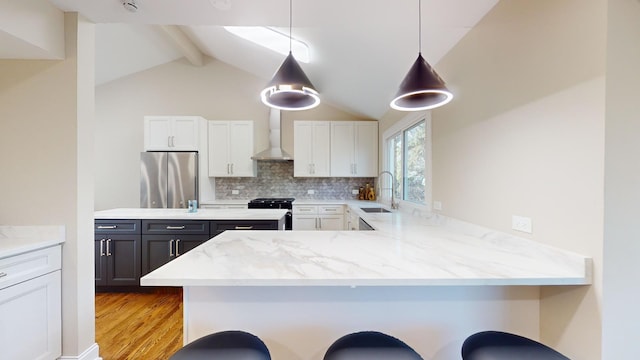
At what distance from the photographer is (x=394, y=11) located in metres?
1.66

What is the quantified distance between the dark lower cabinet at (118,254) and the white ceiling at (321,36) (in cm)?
211

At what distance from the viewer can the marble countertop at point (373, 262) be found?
99 cm

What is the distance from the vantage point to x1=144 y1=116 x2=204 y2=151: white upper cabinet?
4.24m

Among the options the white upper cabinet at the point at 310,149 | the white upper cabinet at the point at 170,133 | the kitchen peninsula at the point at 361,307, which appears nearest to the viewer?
the kitchen peninsula at the point at 361,307

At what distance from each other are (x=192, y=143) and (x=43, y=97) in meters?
2.56

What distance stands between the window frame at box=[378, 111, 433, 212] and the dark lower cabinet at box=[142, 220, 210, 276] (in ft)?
7.84

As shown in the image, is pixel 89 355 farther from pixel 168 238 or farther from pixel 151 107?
pixel 151 107

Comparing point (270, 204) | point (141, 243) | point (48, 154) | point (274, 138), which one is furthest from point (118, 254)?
point (274, 138)

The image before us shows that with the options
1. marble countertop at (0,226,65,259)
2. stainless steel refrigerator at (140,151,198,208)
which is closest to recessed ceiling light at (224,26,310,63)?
stainless steel refrigerator at (140,151,198,208)

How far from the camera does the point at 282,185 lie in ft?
16.6

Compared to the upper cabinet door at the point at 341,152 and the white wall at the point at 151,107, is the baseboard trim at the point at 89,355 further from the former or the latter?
the upper cabinet door at the point at 341,152

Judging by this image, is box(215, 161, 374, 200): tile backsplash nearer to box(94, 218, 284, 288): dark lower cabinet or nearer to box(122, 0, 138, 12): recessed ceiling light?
box(94, 218, 284, 288): dark lower cabinet

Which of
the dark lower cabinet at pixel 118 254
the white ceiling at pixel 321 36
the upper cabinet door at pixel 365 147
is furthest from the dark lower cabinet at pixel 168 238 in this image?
the upper cabinet door at pixel 365 147

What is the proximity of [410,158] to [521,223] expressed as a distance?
2.09 m
